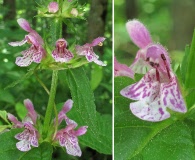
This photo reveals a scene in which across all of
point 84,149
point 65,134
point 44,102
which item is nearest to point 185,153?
point 65,134

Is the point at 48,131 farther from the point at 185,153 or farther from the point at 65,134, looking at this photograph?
the point at 185,153

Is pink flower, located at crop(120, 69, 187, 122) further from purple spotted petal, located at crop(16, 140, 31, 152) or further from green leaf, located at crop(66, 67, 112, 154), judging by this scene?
purple spotted petal, located at crop(16, 140, 31, 152)

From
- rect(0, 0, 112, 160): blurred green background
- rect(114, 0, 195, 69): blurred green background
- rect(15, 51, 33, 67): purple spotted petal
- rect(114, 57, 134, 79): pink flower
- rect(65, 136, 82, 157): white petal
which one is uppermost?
rect(15, 51, 33, 67): purple spotted petal

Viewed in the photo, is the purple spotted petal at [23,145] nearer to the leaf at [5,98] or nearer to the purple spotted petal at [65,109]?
the purple spotted petal at [65,109]

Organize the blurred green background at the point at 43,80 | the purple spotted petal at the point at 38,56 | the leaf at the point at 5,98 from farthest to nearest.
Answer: the blurred green background at the point at 43,80
the leaf at the point at 5,98
the purple spotted petal at the point at 38,56

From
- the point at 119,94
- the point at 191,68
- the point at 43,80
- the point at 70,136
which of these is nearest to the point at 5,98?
the point at 43,80

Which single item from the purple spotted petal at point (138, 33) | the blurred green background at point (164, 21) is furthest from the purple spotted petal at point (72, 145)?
the blurred green background at point (164, 21)

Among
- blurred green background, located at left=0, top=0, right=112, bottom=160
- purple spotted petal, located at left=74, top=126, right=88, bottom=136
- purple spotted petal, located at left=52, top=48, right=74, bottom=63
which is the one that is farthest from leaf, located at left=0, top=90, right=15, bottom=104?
purple spotted petal, located at left=52, top=48, right=74, bottom=63
